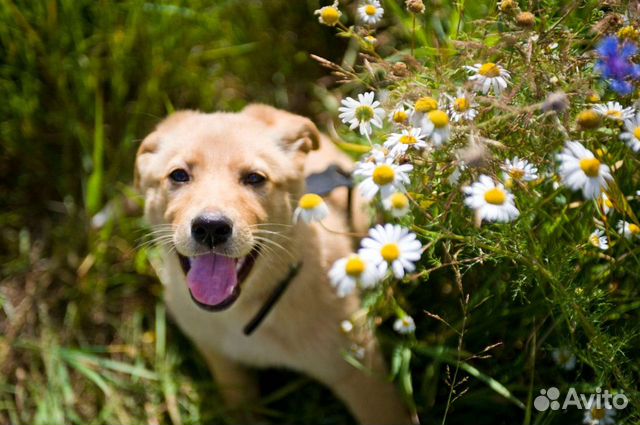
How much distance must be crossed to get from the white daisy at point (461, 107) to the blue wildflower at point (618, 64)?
0.37 m

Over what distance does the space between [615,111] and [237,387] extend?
6.90ft

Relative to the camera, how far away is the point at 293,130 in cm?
272

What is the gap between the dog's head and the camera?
7.57 feet

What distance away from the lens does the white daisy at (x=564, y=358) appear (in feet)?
7.95

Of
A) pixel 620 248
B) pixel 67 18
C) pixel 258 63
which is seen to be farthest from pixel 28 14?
pixel 620 248

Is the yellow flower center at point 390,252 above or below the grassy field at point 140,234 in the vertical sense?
above

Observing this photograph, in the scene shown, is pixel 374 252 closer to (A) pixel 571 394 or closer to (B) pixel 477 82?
(B) pixel 477 82

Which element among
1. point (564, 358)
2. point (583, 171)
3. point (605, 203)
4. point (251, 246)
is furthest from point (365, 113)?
point (564, 358)

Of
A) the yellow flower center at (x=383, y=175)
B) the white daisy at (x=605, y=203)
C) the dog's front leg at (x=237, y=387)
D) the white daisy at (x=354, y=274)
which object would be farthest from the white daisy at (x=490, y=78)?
the dog's front leg at (x=237, y=387)

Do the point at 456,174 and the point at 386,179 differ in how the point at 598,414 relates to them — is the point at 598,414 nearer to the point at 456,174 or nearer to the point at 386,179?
the point at 456,174

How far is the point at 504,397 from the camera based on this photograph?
108 inches

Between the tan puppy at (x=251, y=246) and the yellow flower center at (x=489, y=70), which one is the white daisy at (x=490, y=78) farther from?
the tan puppy at (x=251, y=246)

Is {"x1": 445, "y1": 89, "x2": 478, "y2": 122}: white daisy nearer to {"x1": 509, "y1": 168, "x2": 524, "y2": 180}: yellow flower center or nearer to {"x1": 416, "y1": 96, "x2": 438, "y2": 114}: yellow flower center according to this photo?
{"x1": 416, "y1": 96, "x2": 438, "y2": 114}: yellow flower center

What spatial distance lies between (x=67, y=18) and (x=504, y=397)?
115 inches
